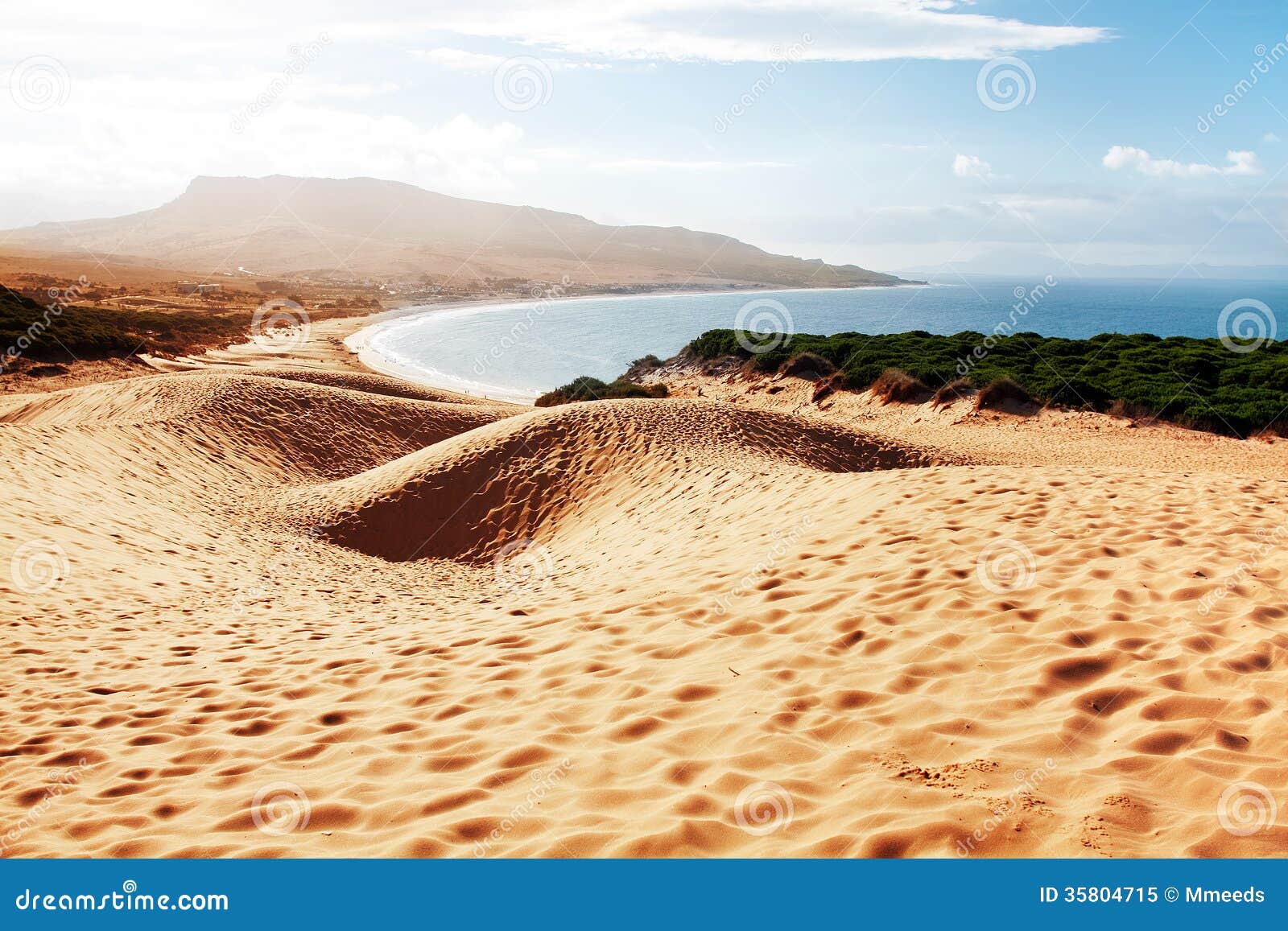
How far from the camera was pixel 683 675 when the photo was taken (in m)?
5.05

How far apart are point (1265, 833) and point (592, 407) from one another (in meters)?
13.5

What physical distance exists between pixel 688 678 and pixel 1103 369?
2863 cm

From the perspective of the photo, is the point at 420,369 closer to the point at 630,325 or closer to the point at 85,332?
the point at 85,332

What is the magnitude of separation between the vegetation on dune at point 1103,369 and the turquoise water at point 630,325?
6.81 feet

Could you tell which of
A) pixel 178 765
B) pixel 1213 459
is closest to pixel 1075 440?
pixel 1213 459

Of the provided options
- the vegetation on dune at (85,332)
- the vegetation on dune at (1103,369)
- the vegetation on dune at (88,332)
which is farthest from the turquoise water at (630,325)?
the vegetation on dune at (85,332)

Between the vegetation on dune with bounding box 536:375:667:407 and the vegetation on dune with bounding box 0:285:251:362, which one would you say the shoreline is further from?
the vegetation on dune with bounding box 0:285:251:362

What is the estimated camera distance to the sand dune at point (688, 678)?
3.39 metres

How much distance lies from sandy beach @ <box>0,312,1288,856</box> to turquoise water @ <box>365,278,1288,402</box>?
16.1 m

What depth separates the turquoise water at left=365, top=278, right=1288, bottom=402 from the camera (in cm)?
5297

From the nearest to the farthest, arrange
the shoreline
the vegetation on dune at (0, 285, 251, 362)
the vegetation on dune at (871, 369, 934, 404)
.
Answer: the vegetation on dune at (871, 369, 934, 404) → the vegetation on dune at (0, 285, 251, 362) → the shoreline

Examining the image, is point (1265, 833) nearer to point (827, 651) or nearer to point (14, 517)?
point (827, 651)

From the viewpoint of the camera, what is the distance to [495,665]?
221 inches

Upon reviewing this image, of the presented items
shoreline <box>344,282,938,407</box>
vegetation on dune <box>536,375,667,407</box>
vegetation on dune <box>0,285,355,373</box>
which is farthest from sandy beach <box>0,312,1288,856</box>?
shoreline <box>344,282,938,407</box>
